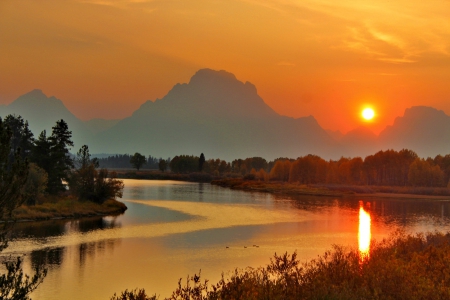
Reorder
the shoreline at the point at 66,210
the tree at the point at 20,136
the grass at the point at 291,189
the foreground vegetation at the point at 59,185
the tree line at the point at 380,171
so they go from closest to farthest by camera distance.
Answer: the shoreline at the point at 66,210 < the foreground vegetation at the point at 59,185 < the tree at the point at 20,136 < the grass at the point at 291,189 < the tree line at the point at 380,171

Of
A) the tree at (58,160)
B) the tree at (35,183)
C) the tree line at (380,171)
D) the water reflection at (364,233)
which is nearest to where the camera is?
the water reflection at (364,233)

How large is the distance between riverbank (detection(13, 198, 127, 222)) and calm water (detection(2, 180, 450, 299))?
2.43m

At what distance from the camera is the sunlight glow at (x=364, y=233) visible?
3912cm

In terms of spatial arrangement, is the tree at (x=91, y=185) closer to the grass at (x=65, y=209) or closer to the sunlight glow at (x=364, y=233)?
the grass at (x=65, y=209)

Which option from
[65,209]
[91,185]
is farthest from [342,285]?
[91,185]

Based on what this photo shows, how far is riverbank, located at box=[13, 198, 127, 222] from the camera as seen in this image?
53156mm

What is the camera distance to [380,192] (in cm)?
13075

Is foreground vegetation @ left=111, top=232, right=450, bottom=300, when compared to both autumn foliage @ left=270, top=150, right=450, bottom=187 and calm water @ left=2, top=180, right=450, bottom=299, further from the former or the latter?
autumn foliage @ left=270, top=150, right=450, bottom=187

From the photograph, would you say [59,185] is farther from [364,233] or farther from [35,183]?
[364,233]

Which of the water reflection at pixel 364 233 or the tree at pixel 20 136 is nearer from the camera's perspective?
the water reflection at pixel 364 233

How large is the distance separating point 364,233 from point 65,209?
34.2 m

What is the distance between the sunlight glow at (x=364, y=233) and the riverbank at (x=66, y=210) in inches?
1223

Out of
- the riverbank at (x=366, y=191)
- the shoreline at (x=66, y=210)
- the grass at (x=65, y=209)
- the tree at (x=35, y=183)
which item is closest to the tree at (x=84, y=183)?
the grass at (x=65, y=209)

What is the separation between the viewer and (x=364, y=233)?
5131 cm
